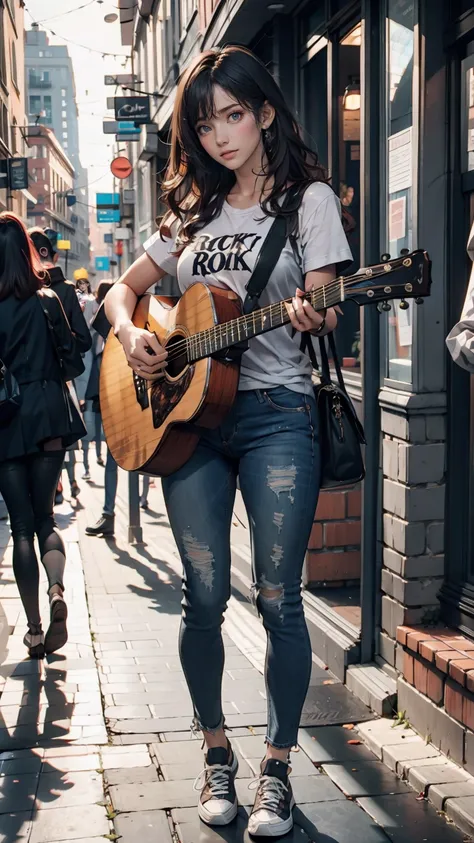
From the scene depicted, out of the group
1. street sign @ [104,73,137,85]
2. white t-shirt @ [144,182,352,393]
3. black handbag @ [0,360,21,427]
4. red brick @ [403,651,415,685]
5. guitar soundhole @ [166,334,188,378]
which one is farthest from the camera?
street sign @ [104,73,137,85]

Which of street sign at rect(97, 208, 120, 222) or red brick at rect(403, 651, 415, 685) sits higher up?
street sign at rect(97, 208, 120, 222)

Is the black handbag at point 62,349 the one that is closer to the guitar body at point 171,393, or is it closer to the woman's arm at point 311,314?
the guitar body at point 171,393

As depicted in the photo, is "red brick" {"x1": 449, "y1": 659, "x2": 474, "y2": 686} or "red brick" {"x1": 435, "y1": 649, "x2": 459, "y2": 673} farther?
"red brick" {"x1": 435, "y1": 649, "x2": 459, "y2": 673}

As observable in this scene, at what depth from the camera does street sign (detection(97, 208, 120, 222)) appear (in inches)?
1075

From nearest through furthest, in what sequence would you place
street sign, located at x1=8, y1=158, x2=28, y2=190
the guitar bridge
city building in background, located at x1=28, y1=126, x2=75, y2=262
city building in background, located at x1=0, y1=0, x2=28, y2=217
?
the guitar bridge < street sign, located at x1=8, y1=158, x2=28, y2=190 < city building in background, located at x1=0, y1=0, x2=28, y2=217 < city building in background, located at x1=28, y1=126, x2=75, y2=262

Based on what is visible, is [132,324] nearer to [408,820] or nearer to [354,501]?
[408,820]

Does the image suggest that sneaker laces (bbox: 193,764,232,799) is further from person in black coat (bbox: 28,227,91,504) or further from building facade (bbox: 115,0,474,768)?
person in black coat (bbox: 28,227,91,504)

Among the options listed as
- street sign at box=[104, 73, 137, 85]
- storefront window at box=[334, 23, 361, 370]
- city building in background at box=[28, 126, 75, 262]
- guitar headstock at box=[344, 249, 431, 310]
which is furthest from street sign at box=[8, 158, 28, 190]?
city building in background at box=[28, 126, 75, 262]

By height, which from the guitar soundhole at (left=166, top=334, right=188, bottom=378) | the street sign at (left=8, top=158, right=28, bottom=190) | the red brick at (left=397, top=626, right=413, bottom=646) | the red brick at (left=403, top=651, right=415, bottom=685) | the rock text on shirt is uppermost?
the street sign at (left=8, top=158, right=28, bottom=190)

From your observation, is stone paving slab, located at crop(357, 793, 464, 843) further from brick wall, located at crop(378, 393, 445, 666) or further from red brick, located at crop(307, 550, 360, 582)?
red brick, located at crop(307, 550, 360, 582)

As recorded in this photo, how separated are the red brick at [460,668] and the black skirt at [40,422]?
6.84ft

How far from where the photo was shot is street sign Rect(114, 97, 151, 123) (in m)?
14.6

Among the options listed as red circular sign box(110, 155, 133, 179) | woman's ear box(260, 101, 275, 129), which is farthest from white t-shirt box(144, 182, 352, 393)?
red circular sign box(110, 155, 133, 179)

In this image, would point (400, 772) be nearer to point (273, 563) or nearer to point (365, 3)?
point (273, 563)
